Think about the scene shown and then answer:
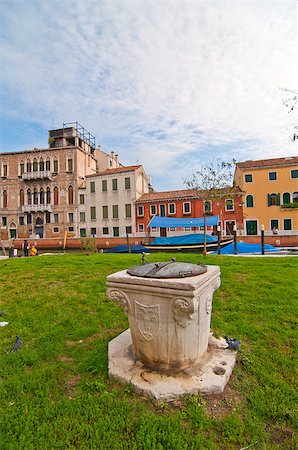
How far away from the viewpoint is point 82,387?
262 centimetres

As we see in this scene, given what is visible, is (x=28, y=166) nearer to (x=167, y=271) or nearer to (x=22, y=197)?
(x=22, y=197)

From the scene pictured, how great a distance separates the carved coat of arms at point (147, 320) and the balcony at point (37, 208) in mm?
34691

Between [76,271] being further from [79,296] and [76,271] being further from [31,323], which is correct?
[31,323]

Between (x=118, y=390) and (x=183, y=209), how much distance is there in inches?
1115

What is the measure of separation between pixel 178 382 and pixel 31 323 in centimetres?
271

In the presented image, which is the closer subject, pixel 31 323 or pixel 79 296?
pixel 31 323

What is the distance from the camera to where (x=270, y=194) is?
2897 centimetres

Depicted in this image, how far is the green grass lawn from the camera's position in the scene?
2025 millimetres

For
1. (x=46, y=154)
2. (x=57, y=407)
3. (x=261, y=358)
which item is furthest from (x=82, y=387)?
(x=46, y=154)

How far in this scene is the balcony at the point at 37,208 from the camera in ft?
114

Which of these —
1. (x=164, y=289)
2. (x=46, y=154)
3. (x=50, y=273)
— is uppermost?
(x=46, y=154)

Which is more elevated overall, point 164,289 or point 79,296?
point 164,289

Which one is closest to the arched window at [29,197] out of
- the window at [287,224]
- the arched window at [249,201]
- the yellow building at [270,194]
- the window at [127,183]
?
the window at [127,183]

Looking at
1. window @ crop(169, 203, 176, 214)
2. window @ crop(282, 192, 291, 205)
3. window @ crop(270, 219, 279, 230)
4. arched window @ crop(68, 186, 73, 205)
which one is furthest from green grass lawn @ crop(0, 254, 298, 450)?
arched window @ crop(68, 186, 73, 205)
